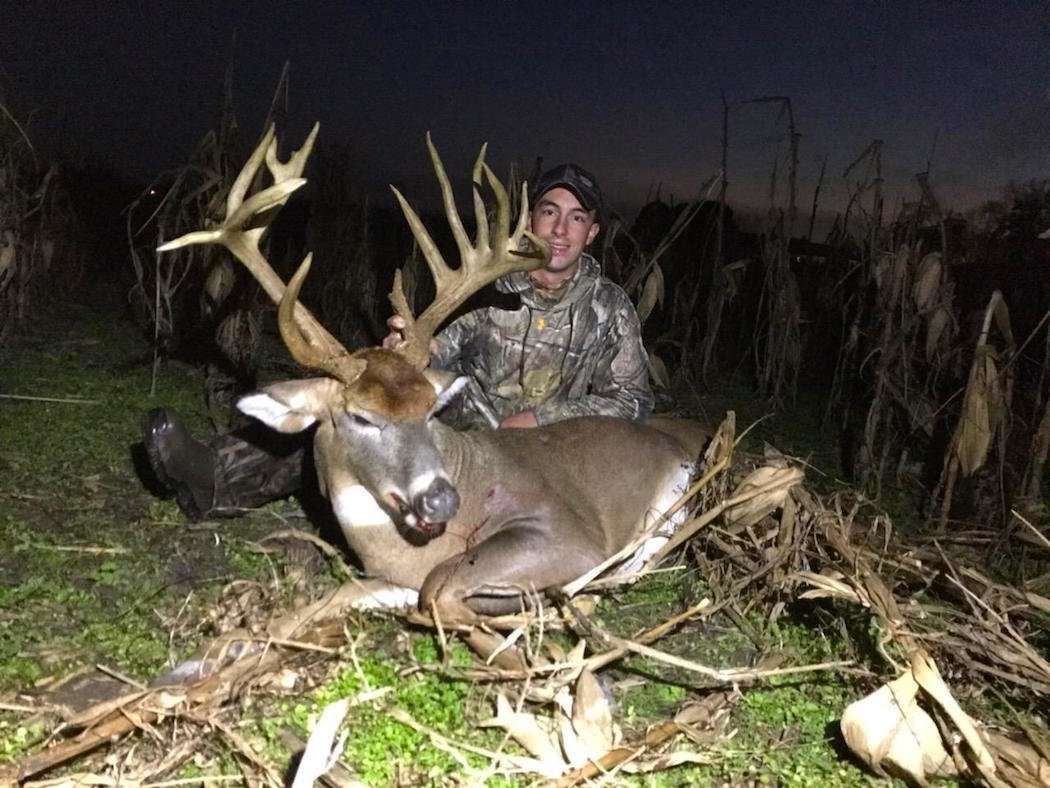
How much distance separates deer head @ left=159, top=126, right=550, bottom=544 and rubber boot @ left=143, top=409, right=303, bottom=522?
2.90 ft

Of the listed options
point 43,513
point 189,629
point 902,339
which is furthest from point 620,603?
point 902,339

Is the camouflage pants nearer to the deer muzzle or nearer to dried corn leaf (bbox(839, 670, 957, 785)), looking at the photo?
the deer muzzle

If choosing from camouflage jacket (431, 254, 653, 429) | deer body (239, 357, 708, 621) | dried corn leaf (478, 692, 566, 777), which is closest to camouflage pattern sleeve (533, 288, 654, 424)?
camouflage jacket (431, 254, 653, 429)

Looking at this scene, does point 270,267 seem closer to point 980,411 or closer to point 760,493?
point 760,493

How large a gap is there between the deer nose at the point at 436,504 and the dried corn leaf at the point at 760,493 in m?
1.33

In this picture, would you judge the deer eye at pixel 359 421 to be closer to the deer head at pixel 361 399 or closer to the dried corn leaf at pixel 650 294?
the deer head at pixel 361 399

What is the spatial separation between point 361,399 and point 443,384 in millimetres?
456

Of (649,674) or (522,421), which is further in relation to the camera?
(522,421)

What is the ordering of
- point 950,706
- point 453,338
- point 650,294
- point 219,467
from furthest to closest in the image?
point 650,294 → point 453,338 → point 219,467 → point 950,706

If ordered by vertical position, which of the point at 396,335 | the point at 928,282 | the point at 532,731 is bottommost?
the point at 532,731

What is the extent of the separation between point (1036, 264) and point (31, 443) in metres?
10.3

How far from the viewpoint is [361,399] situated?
333cm

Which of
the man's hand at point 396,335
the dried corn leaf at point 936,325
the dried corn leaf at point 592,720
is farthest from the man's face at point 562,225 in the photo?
the dried corn leaf at point 592,720

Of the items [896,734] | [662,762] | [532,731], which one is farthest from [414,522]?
[896,734]
